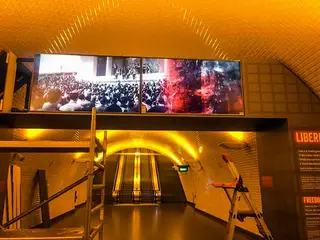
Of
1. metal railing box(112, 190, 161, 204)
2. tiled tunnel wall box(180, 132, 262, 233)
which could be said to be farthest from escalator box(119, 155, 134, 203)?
tiled tunnel wall box(180, 132, 262, 233)

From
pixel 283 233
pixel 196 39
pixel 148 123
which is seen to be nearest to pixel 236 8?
pixel 196 39

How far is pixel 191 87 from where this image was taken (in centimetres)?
336

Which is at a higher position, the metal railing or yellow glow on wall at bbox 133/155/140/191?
yellow glow on wall at bbox 133/155/140/191

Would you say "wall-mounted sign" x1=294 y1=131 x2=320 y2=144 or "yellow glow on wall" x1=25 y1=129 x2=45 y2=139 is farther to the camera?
"yellow glow on wall" x1=25 y1=129 x2=45 y2=139

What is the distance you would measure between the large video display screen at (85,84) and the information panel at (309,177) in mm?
2083

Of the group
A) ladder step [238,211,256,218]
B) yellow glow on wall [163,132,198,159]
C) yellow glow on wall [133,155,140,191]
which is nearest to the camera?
ladder step [238,211,256,218]

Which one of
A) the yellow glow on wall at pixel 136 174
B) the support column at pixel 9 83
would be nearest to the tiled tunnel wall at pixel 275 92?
the support column at pixel 9 83

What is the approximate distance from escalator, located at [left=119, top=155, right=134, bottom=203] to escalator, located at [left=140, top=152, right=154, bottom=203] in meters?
0.70

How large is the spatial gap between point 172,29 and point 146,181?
14.8 metres

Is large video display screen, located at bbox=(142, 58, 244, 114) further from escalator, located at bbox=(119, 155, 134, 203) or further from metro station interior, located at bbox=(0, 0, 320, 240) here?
escalator, located at bbox=(119, 155, 134, 203)

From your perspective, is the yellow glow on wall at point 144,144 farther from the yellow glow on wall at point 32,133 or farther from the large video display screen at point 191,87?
the large video display screen at point 191,87

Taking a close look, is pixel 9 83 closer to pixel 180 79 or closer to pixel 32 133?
pixel 180 79

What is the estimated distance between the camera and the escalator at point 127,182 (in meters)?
15.6

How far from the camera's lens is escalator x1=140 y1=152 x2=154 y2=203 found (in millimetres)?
15625
